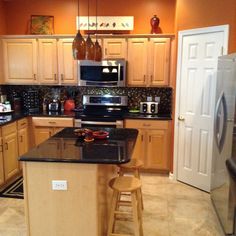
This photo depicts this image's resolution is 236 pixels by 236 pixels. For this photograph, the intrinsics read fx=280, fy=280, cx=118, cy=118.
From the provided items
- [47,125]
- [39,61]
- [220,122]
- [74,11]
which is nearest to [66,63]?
[39,61]

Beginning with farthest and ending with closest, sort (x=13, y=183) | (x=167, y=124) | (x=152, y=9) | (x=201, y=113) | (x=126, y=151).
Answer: (x=152, y=9), (x=167, y=124), (x=13, y=183), (x=201, y=113), (x=126, y=151)

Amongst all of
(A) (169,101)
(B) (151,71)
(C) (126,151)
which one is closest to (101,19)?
(B) (151,71)

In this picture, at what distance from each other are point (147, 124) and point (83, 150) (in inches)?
81.5

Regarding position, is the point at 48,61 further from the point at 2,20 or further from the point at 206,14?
the point at 206,14

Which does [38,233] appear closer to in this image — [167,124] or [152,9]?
[167,124]

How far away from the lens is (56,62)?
187 inches

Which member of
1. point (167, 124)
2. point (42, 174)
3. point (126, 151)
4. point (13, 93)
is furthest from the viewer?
point (13, 93)

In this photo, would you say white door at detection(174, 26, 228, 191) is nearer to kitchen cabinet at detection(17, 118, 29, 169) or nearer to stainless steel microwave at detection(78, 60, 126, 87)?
stainless steel microwave at detection(78, 60, 126, 87)

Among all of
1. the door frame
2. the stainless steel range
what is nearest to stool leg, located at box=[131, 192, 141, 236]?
the door frame

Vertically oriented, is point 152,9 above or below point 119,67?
above

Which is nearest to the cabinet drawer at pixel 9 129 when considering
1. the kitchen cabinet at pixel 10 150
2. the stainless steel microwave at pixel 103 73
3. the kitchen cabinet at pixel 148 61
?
the kitchen cabinet at pixel 10 150

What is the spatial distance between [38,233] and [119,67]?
286cm

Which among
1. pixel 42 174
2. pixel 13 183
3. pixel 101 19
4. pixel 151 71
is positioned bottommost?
pixel 13 183

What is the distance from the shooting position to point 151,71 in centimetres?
455
